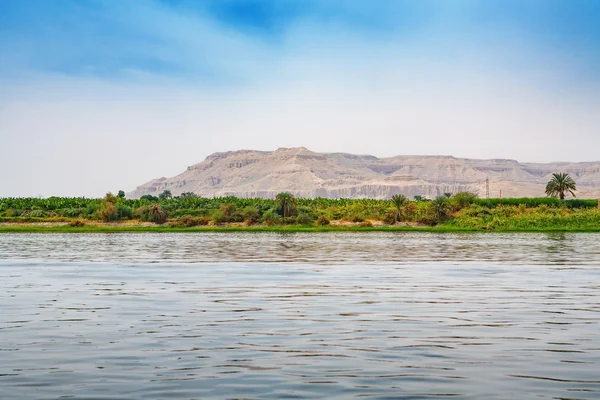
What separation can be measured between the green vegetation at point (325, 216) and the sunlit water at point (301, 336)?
274 feet

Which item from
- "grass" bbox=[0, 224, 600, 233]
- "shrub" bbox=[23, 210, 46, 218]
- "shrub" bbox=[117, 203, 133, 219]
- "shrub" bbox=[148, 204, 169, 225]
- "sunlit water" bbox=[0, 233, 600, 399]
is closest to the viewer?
"sunlit water" bbox=[0, 233, 600, 399]

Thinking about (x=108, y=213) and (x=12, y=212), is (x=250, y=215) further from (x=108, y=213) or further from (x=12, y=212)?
(x=12, y=212)

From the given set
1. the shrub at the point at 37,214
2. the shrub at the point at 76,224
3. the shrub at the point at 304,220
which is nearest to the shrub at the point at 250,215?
the shrub at the point at 304,220

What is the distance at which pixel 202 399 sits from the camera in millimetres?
11867

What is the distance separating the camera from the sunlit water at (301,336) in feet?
41.9

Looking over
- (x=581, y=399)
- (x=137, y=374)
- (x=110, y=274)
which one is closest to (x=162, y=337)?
(x=137, y=374)

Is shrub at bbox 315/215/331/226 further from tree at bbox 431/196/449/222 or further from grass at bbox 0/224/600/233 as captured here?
tree at bbox 431/196/449/222

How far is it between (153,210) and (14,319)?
4444 inches

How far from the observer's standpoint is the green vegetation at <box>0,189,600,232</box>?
387 ft

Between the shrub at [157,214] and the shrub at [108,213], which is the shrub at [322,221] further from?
the shrub at [108,213]

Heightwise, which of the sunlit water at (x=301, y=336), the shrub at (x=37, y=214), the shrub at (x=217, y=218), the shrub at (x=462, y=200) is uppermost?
the shrub at (x=462, y=200)

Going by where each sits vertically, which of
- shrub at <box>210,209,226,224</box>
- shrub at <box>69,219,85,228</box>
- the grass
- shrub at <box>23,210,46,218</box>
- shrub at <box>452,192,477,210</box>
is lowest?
the grass

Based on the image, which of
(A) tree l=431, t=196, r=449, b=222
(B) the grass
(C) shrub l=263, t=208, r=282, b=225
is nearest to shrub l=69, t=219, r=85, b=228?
(B) the grass

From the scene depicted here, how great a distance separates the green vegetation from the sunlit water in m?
83.5
